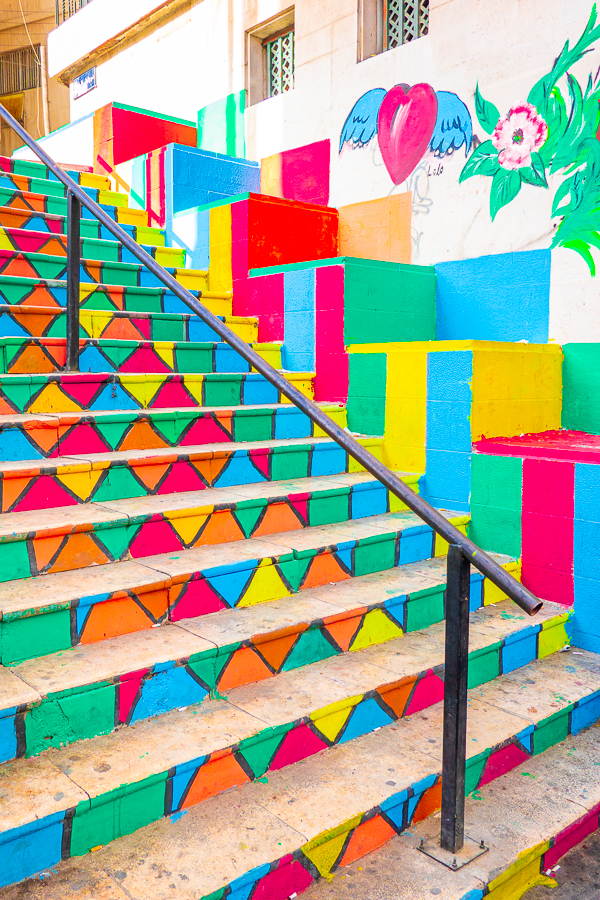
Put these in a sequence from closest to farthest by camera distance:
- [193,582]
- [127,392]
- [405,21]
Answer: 1. [193,582]
2. [127,392]
3. [405,21]

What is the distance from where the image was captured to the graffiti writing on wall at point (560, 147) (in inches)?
136

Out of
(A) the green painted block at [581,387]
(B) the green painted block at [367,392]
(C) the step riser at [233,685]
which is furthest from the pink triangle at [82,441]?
(A) the green painted block at [581,387]

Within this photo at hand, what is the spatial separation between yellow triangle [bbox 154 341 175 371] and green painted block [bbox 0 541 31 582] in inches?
56.6

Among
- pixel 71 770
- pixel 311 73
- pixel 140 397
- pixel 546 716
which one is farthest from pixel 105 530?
pixel 311 73

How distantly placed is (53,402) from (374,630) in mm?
1462

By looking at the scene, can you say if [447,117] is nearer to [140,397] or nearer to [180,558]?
[140,397]

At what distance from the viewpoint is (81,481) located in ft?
7.43

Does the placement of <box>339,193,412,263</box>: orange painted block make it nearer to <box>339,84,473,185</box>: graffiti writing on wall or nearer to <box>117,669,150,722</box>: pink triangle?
<box>339,84,473,185</box>: graffiti writing on wall

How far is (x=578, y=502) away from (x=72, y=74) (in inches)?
322

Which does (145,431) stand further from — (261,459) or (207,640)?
(207,640)

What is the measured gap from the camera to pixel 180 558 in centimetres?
217

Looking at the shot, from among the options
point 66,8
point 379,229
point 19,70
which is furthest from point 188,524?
point 19,70

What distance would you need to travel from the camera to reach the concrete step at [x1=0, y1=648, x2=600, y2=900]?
4.56ft

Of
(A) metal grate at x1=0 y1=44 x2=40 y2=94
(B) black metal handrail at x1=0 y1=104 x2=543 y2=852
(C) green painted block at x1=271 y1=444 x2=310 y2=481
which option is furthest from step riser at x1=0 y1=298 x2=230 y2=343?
(A) metal grate at x1=0 y1=44 x2=40 y2=94
